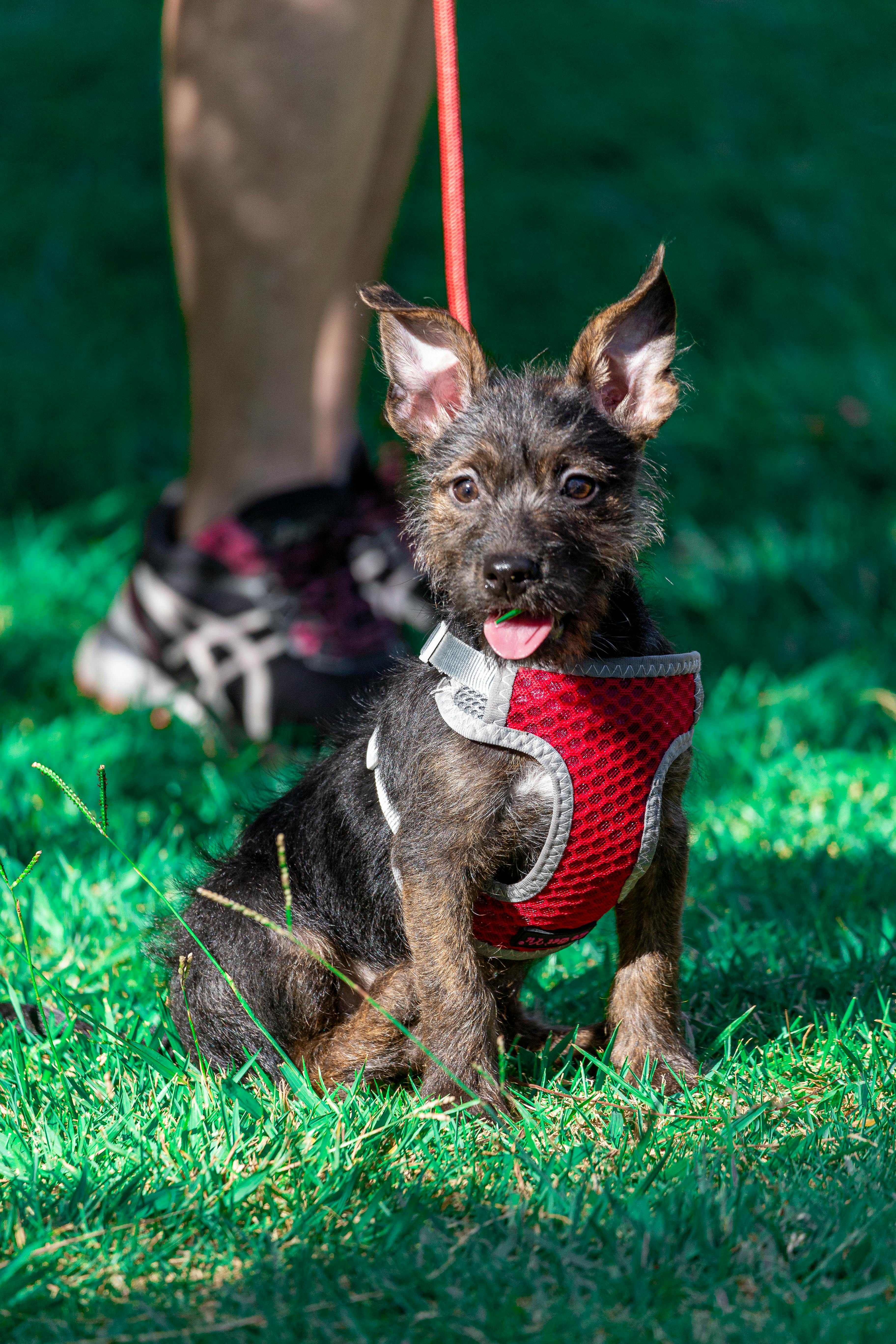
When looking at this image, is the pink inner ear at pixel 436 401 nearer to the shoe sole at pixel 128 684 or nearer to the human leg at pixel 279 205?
the human leg at pixel 279 205

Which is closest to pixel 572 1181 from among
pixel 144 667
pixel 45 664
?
pixel 144 667

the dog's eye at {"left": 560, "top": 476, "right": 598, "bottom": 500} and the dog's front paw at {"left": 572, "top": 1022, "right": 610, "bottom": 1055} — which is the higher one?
the dog's eye at {"left": 560, "top": 476, "right": 598, "bottom": 500}

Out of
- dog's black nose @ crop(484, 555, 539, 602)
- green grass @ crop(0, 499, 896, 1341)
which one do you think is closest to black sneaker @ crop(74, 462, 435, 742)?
green grass @ crop(0, 499, 896, 1341)

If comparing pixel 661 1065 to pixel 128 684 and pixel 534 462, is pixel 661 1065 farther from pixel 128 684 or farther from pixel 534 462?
pixel 128 684

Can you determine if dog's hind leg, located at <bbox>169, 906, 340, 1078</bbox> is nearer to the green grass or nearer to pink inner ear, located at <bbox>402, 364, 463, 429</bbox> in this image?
the green grass

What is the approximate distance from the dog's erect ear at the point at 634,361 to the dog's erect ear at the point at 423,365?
0.78 ft

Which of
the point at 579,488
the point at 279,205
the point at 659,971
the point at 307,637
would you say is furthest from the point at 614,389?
the point at 307,637

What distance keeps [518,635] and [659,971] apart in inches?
33.5

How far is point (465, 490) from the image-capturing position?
2611 millimetres

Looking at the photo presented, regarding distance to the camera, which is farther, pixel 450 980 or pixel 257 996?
pixel 257 996

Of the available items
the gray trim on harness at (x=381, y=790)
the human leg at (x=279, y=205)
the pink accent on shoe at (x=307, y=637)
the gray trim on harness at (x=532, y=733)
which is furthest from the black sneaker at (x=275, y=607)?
the gray trim on harness at (x=532, y=733)

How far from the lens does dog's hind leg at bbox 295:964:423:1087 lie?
2764 millimetres

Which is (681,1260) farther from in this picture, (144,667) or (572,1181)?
(144,667)

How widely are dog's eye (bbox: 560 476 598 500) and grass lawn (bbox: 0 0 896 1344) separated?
4.01ft
